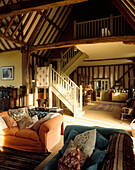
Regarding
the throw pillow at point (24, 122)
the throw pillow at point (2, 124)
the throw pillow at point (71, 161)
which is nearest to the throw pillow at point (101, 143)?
the throw pillow at point (71, 161)

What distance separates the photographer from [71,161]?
175 centimetres

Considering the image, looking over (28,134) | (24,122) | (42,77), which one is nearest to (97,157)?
(28,134)

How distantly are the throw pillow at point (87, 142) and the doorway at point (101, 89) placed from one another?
11.8 metres

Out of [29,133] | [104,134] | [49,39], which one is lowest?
[29,133]

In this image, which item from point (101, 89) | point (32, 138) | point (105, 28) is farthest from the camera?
point (101, 89)

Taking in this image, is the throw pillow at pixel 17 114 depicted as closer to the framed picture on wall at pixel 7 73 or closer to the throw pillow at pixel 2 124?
the throw pillow at pixel 2 124

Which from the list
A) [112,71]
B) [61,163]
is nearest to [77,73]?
[112,71]

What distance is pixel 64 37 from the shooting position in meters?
11.2

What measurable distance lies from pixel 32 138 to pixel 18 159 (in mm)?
514

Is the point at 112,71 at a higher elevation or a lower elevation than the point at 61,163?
higher

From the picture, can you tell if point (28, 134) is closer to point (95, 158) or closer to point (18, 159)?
point (18, 159)

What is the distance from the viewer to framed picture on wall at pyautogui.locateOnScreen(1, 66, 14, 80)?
9172 millimetres

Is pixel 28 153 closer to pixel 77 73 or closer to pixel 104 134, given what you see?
pixel 104 134

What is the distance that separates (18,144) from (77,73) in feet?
42.8
